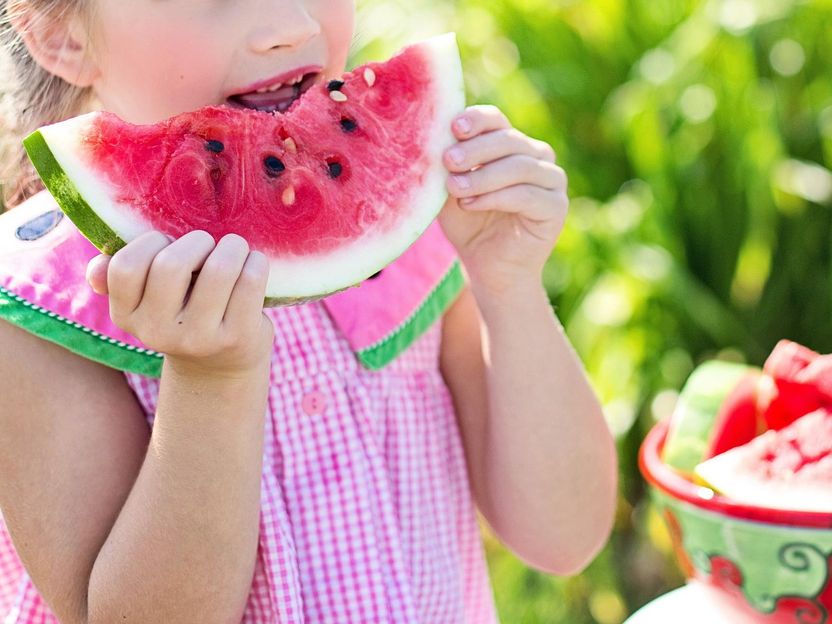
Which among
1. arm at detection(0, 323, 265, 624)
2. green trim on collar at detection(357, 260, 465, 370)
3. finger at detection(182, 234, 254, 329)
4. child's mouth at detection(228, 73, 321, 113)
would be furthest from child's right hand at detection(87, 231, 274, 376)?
green trim on collar at detection(357, 260, 465, 370)

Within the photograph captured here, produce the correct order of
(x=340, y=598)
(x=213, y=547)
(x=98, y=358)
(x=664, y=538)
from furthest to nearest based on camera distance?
1. (x=664, y=538)
2. (x=340, y=598)
3. (x=98, y=358)
4. (x=213, y=547)

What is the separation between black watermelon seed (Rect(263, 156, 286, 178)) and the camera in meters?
1.57

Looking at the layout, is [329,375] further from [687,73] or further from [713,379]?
[687,73]

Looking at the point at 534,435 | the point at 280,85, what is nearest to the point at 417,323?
the point at 534,435

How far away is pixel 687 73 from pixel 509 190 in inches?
78.2

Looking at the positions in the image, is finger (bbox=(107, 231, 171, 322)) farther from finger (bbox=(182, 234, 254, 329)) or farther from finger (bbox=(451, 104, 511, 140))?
finger (bbox=(451, 104, 511, 140))

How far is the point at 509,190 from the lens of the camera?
1620 mm

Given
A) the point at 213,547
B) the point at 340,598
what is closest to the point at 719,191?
the point at 340,598

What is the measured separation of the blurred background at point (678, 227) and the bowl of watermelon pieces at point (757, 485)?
1397 mm

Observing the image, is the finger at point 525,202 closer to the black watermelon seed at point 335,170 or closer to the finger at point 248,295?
the black watermelon seed at point 335,170

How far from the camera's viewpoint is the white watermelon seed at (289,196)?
1572 millimetres

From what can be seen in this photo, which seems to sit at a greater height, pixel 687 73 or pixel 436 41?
pixel 436 41

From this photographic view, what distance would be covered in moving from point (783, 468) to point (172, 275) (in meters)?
0.92

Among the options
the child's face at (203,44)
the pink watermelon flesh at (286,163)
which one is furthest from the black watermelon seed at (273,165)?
the child's face at (203,44)
